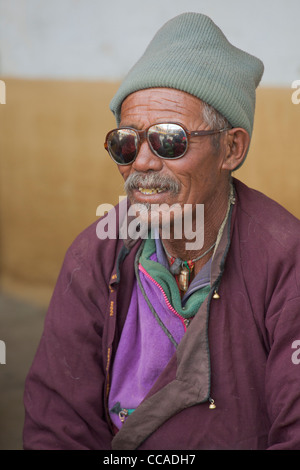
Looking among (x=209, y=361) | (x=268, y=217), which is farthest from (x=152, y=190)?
(x=209, y=361)

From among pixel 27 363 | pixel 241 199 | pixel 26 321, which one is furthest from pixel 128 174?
pixel 26 321

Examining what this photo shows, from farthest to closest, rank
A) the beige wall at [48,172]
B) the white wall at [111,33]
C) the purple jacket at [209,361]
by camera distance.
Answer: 1. the beige wall at [48,172]
2. the white wall at [111,33]
3. the purple jacket at [209,361]

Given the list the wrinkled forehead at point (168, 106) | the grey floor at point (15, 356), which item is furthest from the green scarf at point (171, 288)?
the grey floor at point (15, 356)

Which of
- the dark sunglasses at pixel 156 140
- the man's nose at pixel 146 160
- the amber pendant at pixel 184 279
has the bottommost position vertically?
the amber pendant at pixel 184 279

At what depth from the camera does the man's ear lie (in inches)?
91.0

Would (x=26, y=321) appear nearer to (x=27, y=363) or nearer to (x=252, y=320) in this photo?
(x=27, y=363)

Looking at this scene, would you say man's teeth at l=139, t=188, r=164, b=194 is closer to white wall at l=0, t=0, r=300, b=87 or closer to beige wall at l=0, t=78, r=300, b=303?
white wall at l=0, t=0, r=300, b=87

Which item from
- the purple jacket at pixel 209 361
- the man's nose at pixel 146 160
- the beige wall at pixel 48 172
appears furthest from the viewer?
the beige wall at pixel 48 172

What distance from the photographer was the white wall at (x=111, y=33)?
4.04 m

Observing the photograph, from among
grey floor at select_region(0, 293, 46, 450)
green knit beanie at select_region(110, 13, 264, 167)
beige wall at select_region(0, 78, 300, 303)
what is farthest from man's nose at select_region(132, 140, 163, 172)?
beige wall at select_region(0, 78, 300, 303)

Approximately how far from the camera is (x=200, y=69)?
2.16m

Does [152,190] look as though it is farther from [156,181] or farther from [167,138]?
[167,138]

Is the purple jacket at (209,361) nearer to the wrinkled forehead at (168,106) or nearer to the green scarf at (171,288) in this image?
the green scarf at (171,288)

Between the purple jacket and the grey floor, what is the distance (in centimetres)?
147
